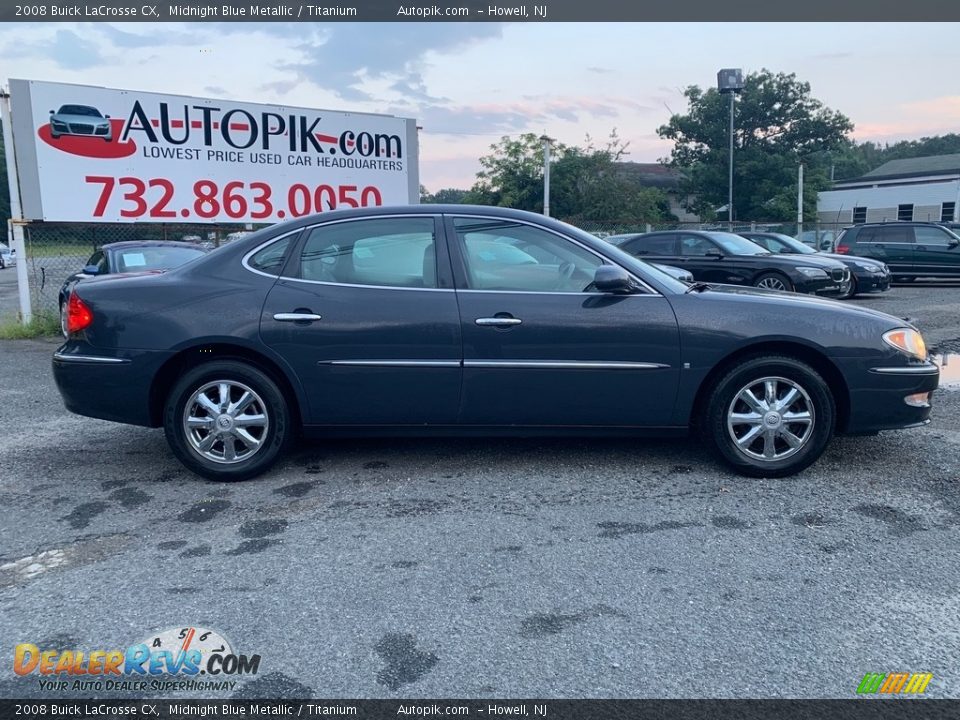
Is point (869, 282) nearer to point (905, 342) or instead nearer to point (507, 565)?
point (905, 342)

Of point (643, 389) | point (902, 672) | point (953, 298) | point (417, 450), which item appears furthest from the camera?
point (953, 298)

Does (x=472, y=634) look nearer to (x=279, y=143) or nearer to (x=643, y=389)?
(x=643, y=389)

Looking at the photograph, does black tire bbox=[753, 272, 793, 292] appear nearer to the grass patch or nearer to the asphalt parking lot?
the asphalt parking lot

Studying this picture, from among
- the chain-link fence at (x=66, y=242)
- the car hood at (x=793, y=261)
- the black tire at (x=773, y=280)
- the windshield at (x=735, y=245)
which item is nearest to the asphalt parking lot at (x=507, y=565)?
the chain-link fence at (x=66, y=242)

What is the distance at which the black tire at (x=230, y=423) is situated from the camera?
449 cm

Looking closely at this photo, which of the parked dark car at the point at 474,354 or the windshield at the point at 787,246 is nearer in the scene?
the parked dark car at the point at 474,354

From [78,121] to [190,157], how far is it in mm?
1504

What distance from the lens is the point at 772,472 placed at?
14.7 feet

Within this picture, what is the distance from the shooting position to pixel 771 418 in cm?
445

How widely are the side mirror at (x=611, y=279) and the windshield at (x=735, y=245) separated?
9.75 metres

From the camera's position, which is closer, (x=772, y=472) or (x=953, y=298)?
(x=772, y=472)

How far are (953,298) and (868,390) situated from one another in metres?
12.2

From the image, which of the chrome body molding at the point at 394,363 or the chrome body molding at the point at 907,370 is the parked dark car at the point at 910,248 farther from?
the chrome body molding at the point at 394,363

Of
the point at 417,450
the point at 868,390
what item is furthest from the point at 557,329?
the point at 868,390
